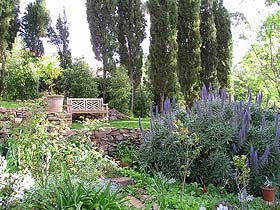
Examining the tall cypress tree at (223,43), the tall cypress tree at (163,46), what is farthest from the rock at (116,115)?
the tall cypress tree at (223,43)

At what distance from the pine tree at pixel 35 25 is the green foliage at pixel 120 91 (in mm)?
5765

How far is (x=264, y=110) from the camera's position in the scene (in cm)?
520

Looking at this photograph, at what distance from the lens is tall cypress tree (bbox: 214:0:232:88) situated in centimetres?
1248

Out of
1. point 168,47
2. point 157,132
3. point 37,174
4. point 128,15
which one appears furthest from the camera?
point 128,15

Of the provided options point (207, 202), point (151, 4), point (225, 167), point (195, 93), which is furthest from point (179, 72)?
point (207, 202)

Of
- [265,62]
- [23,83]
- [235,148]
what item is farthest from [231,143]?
[23,83]

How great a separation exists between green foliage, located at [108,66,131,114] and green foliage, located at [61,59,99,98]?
0.62 m

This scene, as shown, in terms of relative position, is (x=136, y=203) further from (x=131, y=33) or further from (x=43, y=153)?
(x=131, y=33)

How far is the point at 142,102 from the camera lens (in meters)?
→ 12.1

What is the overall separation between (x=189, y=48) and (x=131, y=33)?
2.34 metres

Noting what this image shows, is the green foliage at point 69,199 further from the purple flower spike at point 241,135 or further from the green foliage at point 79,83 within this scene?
the green foliage at point 79,83

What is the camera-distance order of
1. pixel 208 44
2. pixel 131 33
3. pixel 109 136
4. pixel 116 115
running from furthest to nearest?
pixel 208 44, pixel 131 33, pixel 116 115, pixel 109 136

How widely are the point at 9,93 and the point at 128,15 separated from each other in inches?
212

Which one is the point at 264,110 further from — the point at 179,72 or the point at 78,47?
the point at 78,47
